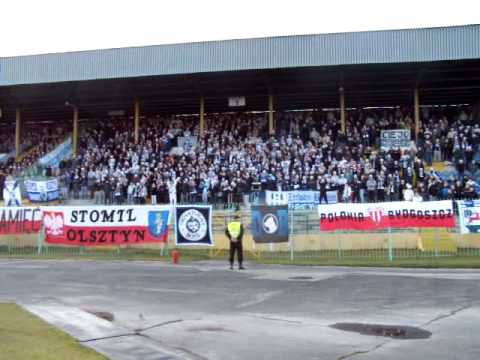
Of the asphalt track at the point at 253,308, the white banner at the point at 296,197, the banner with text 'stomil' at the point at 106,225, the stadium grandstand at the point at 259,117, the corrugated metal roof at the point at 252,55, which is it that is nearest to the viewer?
the asphalt track at the point at 253,308

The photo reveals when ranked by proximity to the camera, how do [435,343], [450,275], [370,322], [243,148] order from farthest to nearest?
1. [243,148]
2. [450,275]
3. [370,322]
4. [435,343]

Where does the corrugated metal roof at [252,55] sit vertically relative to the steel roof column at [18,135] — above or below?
above

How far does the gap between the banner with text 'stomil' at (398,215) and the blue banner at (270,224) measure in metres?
2.14

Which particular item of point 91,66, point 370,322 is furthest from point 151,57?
point 370,322

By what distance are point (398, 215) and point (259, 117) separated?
60.4 feet

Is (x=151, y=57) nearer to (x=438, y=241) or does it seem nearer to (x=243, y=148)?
(x=243, y=148)

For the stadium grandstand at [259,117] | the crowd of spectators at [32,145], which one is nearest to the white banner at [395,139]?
the stadium grandstand at [259,117]

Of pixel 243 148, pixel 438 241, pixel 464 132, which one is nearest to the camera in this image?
pixel 438 241

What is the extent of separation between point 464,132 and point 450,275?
53.5 ft

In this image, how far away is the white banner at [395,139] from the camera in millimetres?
32541

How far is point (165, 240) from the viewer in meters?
23.4

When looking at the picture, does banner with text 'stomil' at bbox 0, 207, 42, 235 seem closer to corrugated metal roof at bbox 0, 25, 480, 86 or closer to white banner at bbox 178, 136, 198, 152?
corrugated metal roof at bbox 0, 25, 480, 86

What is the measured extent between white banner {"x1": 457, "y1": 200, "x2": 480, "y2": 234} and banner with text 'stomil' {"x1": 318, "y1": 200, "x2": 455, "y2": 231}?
0.31m

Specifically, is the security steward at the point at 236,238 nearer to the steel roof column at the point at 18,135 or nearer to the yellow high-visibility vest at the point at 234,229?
the yellow high-visibility vest at the point at 234,229
